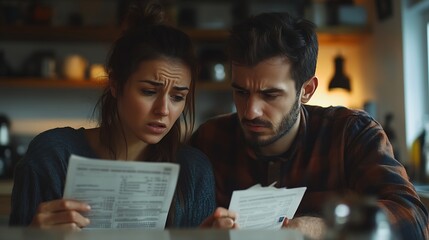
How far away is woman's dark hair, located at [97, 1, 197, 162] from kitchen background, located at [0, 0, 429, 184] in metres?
1.63

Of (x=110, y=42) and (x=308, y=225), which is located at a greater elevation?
(x=110, y=42)

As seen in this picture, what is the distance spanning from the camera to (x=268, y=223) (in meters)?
1.16

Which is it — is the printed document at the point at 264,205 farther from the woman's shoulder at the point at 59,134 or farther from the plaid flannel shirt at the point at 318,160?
the woman's shoulder at the point at 59,134

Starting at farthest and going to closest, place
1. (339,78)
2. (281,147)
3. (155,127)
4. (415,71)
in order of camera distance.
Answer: (339,78) < (415,71) < (281,147) < (155,127)

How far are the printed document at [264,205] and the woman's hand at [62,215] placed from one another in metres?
0.29

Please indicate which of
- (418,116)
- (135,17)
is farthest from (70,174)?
(418,116)

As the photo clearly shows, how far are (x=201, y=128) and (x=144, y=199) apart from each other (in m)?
0.77

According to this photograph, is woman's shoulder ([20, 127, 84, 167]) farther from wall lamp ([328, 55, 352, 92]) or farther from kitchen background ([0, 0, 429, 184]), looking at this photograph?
wall lamp ([328, 55, 352, 92])

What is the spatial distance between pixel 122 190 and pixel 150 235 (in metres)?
0.18

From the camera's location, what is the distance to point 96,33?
3.43m

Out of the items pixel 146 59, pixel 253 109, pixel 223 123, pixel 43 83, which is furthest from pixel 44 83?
pixel 253 109

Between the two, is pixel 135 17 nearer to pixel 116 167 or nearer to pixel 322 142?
pixel 322 142

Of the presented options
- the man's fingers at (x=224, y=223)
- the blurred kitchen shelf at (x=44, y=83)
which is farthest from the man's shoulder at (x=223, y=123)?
the blurred kitchen shelf at (x=44, y=83)

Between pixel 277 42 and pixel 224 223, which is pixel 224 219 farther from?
pixel 277 42
